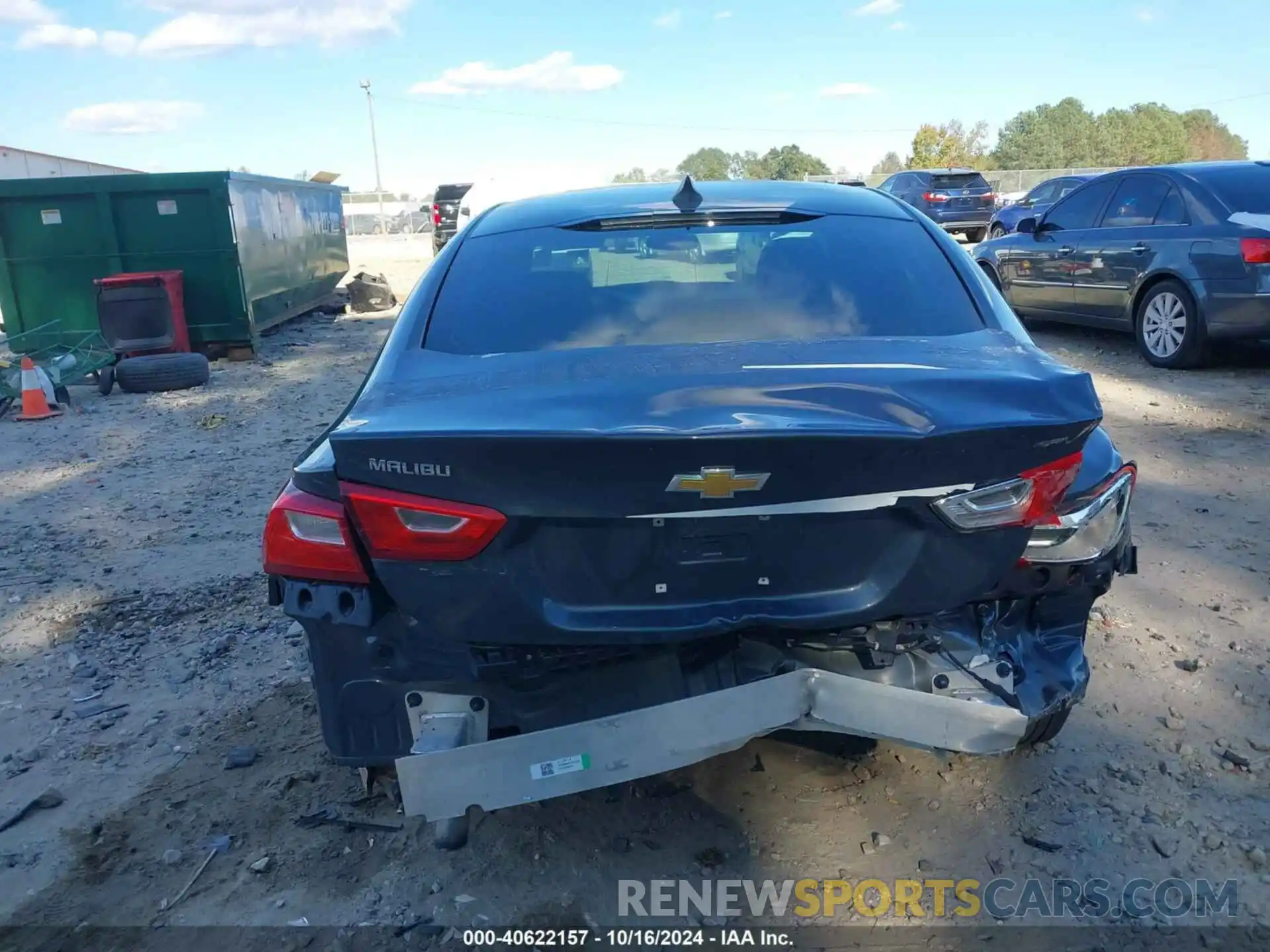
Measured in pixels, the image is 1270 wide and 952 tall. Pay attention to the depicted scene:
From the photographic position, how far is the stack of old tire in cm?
995

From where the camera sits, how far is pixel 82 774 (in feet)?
10.7

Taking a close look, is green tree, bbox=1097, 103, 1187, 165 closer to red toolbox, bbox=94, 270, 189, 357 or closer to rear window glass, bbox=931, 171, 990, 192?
rear window glass, bbox=931, 171, 990, 192

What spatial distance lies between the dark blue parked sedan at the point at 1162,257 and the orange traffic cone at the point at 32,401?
9.24 meters

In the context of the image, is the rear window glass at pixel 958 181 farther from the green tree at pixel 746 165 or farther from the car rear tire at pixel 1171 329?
the green tree at pixel 746 165

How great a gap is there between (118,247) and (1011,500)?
37.5ft

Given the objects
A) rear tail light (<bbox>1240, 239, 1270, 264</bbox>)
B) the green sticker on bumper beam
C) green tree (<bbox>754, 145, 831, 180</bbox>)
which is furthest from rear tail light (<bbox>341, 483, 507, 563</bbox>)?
green tree (<bbox>754, 145, 831, 180</bbox>)

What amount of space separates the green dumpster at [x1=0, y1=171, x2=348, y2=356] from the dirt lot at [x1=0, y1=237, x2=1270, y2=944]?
6.82m

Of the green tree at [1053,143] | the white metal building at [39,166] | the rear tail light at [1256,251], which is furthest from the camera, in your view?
the green tree at [1053,143]

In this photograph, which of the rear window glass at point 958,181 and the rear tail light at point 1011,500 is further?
the rear window glass at point 958,181

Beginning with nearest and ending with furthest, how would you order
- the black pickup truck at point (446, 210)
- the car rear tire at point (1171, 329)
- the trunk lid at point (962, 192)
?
the car rear tire at point (1171, 329), the trunk lid at point (962, 192), the black pickup truck at point (446, 210)

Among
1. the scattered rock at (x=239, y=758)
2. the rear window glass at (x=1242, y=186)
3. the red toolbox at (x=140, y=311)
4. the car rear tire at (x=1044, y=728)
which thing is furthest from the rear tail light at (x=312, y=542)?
the red toolbox at (x=140, y=311)

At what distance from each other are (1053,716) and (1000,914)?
51 centimetres

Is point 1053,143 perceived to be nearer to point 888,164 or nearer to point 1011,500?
point 888,164

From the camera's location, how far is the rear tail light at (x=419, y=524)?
2.10 metres
